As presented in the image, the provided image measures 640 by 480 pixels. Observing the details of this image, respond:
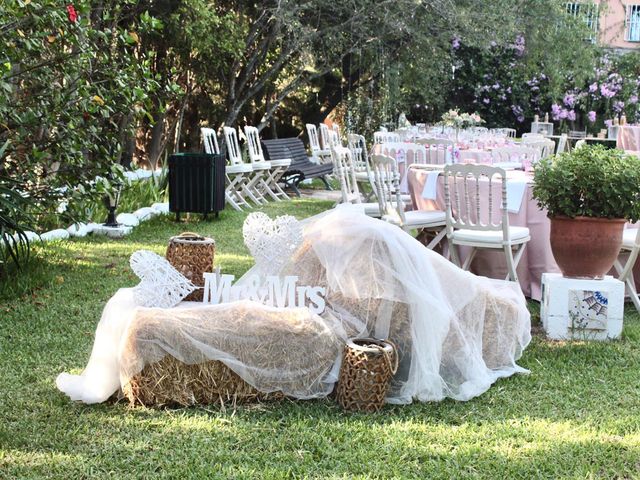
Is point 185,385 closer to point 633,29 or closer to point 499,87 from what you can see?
point 499,87

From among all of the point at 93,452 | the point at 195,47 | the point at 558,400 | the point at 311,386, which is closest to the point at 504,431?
the point at 558,400

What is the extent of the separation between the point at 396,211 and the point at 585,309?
7.48 feet

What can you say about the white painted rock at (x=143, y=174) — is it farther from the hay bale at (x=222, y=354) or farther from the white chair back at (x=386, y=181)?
the hay bale at (x=222, y=354)

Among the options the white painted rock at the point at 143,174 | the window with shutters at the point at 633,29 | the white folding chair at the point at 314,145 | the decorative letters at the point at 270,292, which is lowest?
the white folding chair at the point at 314,145

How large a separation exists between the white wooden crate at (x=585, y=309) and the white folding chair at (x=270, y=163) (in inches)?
269

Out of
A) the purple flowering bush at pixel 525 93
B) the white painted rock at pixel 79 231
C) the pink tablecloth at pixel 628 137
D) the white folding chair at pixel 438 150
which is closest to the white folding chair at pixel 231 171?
the white folding chair at pixel 438 150

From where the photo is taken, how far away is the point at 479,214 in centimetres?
571

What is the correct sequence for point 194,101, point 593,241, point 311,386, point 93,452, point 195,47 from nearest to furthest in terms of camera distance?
point 93,452 < point 311,386 < point 593,241 < point 195,47 < point 194,101

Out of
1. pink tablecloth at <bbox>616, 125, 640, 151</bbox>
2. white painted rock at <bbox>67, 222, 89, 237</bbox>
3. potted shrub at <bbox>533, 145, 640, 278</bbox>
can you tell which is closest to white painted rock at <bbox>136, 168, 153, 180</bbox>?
white painted rock at <bbox>67, 222, 89, 237</bbox>

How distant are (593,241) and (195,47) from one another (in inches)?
279

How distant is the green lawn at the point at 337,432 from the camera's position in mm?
3037

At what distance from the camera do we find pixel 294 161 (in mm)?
12672

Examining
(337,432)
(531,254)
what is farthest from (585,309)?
(337,432)

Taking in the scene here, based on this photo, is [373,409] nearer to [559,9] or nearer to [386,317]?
[386,317]
